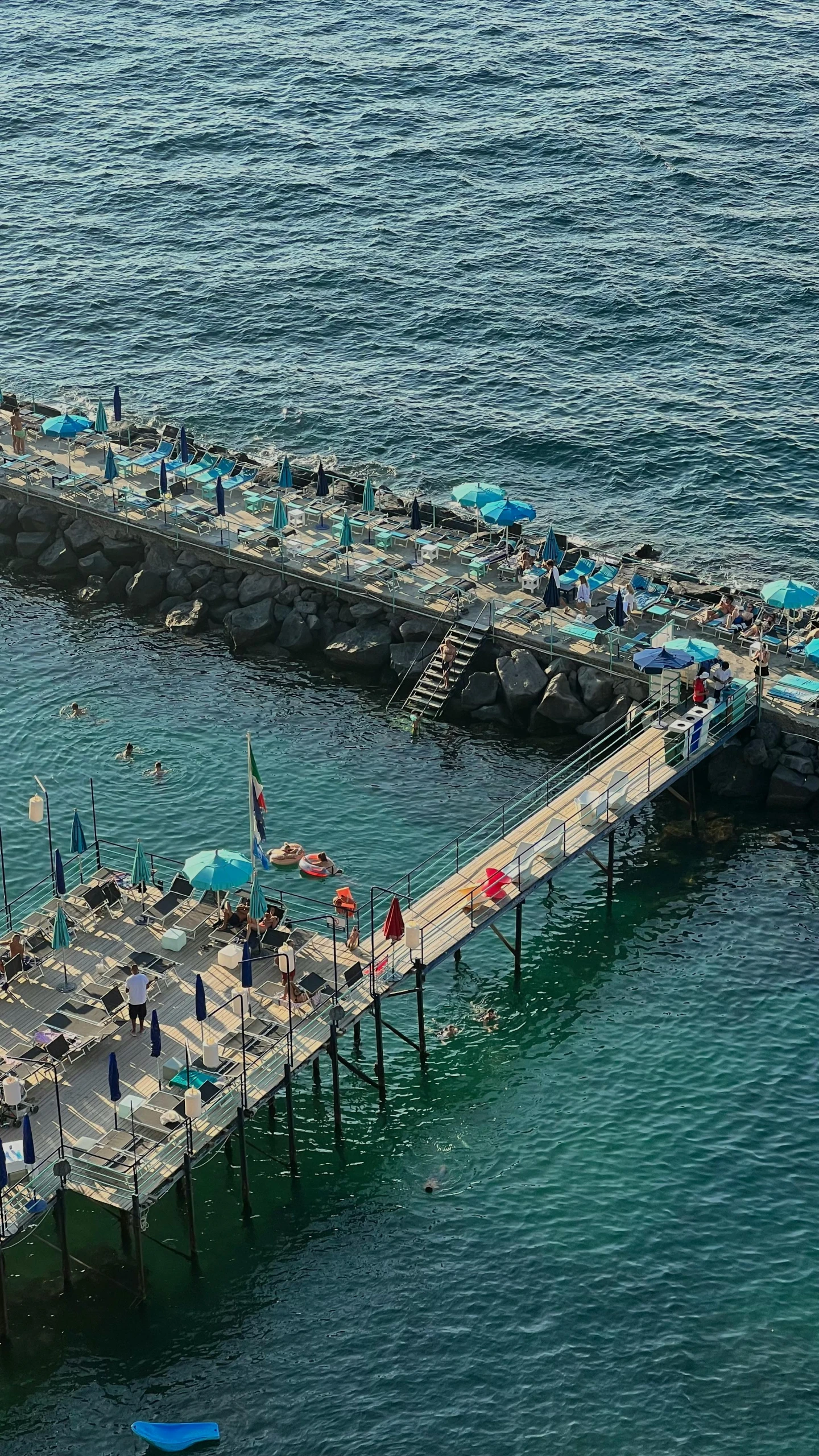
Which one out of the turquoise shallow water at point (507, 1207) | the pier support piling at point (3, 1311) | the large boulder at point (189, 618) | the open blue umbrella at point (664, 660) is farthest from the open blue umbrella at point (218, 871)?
the large boulder at point (189, 618)

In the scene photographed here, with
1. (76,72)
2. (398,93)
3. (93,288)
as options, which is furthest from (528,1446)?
(76,72)

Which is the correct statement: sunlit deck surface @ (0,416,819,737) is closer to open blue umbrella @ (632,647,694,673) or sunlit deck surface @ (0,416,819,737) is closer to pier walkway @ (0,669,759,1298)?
open blue umbrella @ (632,647,694,673)

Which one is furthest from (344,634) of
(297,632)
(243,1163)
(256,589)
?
(243,1163)

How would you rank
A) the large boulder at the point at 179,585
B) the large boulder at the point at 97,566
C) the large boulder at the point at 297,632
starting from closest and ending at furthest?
the large boulder at the point at 297,632, the large boulder at the point at 179,585, the large boulder at the point at 97,566

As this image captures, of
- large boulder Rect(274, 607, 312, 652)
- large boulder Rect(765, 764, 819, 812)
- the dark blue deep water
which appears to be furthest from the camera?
large boulder Rect(274, 607, 312, 652)

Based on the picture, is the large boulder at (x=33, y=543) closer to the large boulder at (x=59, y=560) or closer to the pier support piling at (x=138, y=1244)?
the large boulder at (x=59, y=560)

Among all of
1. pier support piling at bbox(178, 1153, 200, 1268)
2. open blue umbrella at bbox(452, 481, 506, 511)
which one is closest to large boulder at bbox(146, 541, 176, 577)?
open blue umbrella at bbox(452, 481, 506, 511)

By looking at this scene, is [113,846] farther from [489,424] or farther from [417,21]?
[417,21]
